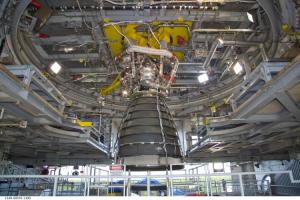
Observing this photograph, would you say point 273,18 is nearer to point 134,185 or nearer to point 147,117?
point 147,117

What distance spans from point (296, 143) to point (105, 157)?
31.7ft

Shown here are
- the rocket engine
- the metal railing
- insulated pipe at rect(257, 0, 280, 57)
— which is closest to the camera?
the metal railing

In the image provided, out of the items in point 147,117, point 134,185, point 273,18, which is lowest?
point 134,185

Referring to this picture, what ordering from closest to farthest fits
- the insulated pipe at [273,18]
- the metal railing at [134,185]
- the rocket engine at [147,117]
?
1. the metal railing at [134,185]
2. the insulated pipe at [273,18]
3. the rocket engine at [147,117]

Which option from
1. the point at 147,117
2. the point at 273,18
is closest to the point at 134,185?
the point at 147,117

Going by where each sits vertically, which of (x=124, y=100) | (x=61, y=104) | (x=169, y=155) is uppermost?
(x=124, y=100)

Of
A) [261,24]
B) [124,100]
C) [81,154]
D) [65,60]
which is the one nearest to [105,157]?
[81,154]

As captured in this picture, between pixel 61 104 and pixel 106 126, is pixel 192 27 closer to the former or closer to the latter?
pixel 61 104

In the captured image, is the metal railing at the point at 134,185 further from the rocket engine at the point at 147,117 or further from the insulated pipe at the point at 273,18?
the insulated pipe at the point at 273,18

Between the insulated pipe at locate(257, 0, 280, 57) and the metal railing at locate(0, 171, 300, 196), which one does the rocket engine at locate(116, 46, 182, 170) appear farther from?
the insulated pipe at locate(257, 0, 280, 57)

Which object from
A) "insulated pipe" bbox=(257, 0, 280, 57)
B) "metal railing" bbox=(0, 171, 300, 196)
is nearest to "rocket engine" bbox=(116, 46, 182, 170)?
"metal railing" bbox=(0, 171, 300, 196)

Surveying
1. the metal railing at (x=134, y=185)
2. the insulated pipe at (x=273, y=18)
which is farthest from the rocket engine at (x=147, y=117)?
the insulated pipe at (x=273, y=18)

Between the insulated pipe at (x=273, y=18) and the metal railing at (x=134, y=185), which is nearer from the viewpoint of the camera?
the metal railing at (x=134, y=185)

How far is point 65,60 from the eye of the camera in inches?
391
